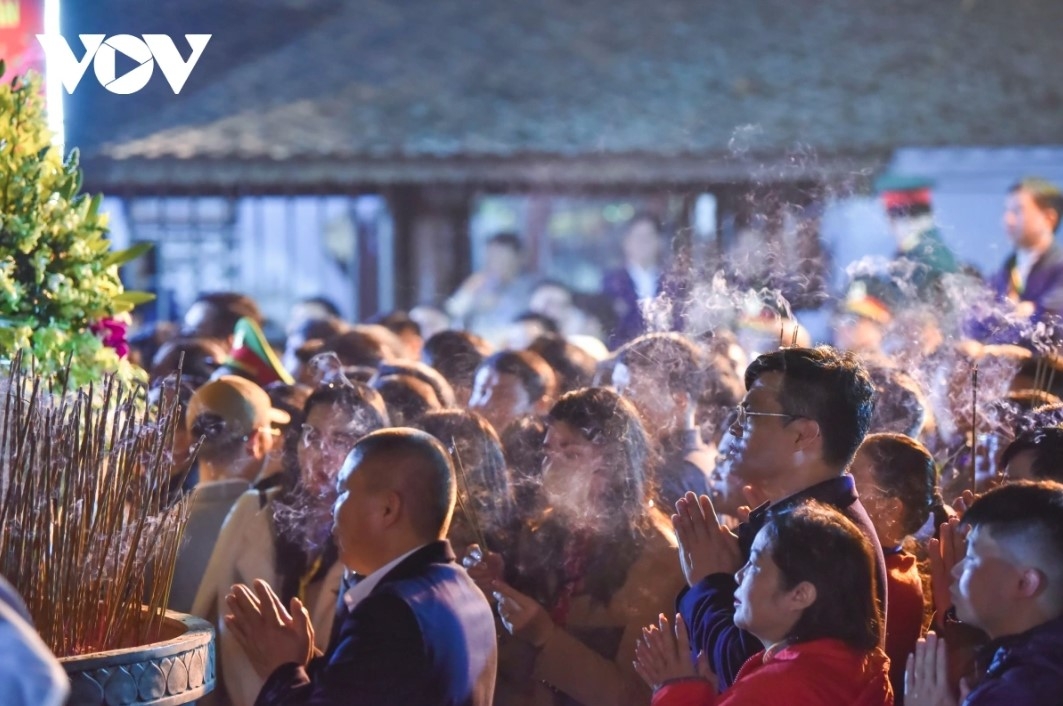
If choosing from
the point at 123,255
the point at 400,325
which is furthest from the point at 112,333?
the point at 400,325

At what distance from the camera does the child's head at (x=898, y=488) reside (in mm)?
3912

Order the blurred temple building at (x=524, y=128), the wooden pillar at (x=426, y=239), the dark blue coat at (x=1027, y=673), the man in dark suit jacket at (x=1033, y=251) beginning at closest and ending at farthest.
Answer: the dark blue coat at (x=1027, y=673), the man in dark suit jacket at (x=1033, y=251), the blurred temple building at (x=524, y=128), the wooden pillar at (x=426, y=239)

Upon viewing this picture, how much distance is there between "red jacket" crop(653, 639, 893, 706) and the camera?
2992 millimetres

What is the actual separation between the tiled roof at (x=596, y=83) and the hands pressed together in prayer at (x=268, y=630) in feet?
39.4

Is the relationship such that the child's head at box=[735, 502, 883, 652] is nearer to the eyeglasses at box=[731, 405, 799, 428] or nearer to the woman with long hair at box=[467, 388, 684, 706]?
the eyeglasses at box=[731, 405, 799, 428]

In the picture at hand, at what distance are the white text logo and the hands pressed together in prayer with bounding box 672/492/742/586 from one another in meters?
2.16

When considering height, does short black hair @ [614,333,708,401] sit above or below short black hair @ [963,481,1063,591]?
above

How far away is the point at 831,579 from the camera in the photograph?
3092mm

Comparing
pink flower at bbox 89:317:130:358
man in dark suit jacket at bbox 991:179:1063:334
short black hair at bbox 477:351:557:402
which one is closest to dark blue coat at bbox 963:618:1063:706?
pink flower at bbox 89:317:130:358

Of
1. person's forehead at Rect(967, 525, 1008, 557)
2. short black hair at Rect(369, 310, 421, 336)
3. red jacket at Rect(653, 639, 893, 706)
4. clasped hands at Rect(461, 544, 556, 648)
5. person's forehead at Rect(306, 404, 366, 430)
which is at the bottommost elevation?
clasped hands at Rect(461, 544, 556, 648)

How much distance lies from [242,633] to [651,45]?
50.7 feet

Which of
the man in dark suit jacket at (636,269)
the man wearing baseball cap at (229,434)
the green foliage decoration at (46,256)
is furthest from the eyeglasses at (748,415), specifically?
the man in dark suit jacket at (636,269)

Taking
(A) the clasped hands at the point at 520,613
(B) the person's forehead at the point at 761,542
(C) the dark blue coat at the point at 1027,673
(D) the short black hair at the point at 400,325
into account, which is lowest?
(A) the clasped hands at the point at 520,613

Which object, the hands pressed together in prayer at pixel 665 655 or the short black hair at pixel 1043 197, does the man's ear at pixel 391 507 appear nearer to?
the hands pressed together in prayer at pixel 665 655
